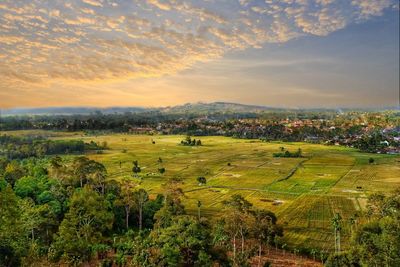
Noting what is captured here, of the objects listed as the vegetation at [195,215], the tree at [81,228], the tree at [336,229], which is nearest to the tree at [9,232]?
the vegetation at [195,215]

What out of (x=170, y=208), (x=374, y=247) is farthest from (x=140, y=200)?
(x=374, y=247)

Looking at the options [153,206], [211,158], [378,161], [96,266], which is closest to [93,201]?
[96,266]

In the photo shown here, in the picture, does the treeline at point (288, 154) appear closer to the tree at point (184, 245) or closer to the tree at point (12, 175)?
the tree at point (12, 175)

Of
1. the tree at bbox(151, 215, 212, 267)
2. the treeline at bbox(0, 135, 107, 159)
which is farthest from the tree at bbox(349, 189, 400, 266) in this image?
the treeline at bbox(0, 135, 107, 159)

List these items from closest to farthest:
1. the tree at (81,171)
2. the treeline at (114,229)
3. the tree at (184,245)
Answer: the tree at (184,245) → the treeline at (114,229) → the tree at (81,171)

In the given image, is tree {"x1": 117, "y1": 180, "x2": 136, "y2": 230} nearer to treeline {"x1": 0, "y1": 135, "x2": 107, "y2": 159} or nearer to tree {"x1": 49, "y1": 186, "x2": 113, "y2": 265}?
tree {"x1": 49, "y1": 186, "x2": 113, "y2": 265}

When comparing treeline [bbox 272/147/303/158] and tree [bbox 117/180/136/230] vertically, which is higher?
tree [bbox 117/180/136/230]
